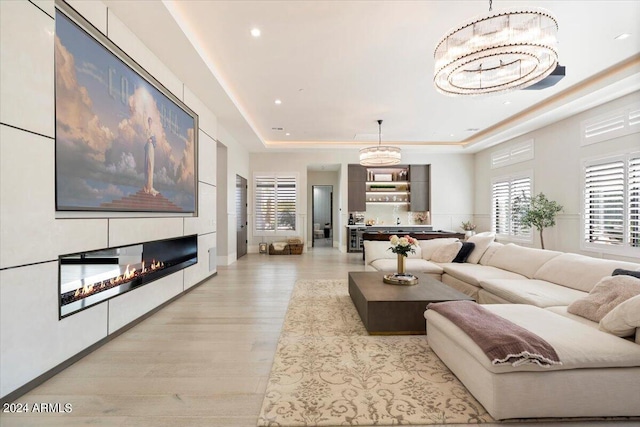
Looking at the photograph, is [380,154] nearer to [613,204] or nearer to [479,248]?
[479,248]

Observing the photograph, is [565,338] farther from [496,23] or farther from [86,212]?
[86,212]

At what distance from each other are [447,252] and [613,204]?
2.96 meters

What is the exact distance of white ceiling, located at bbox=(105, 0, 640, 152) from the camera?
3.09m

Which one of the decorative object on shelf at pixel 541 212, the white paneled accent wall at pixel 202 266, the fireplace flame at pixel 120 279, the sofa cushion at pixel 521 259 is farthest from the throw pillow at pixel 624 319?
the decorative object on shelf at pixel 541 212

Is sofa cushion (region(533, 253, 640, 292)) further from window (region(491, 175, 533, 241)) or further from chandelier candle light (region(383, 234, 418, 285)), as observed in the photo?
window (region(491, 175, 533, 241))

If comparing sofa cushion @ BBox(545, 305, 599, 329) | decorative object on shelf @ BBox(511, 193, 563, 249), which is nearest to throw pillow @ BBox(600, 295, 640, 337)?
sofa cushion @ BBox(545, 305, 599, 329)

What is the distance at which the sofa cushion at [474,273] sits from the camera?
380cm

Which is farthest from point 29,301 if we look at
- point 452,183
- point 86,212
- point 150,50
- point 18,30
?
point 452,183

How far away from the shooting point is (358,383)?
6.87 feet

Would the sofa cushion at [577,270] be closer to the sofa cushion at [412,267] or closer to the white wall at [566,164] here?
the sofa cushion at [412,267]

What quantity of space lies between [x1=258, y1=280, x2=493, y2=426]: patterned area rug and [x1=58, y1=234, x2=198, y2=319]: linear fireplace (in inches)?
67.9

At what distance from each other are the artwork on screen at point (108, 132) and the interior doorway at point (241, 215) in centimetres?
389

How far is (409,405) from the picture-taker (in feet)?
6.07

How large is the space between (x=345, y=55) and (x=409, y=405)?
157 inches
